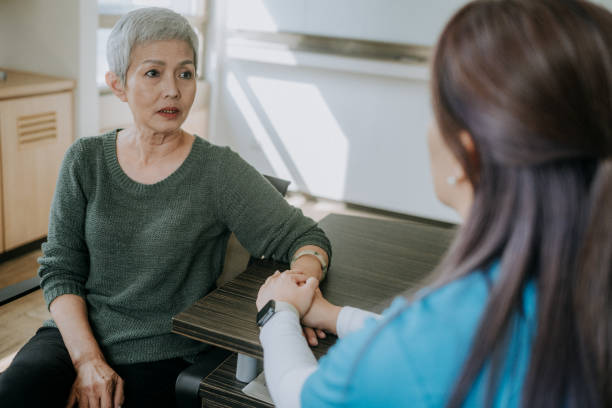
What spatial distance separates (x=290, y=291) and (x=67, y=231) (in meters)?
0.64

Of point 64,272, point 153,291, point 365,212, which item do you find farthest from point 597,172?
point 365,212

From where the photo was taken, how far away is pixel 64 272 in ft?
4.68

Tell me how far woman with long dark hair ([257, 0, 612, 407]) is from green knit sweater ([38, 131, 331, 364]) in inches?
29.6

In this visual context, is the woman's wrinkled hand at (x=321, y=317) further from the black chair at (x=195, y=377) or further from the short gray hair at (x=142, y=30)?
the short gray hair at (x=142, y=30)

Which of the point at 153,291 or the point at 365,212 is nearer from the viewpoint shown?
the point at 153,291

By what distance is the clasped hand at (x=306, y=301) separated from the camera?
110cm

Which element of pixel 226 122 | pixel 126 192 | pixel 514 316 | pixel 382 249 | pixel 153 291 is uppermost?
pixel 514 316

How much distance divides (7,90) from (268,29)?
83.9 inches

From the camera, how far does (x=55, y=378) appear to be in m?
1.25

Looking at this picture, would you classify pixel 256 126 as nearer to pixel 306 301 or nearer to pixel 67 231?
pixel 67 231

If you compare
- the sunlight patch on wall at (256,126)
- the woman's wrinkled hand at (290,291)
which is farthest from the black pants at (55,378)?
the sunlight patch on wall at (256,126)

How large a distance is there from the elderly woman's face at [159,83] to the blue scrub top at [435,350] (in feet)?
3.14

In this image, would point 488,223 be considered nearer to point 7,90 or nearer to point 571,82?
point 571,82

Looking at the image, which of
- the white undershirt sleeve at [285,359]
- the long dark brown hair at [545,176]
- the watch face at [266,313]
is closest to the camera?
the long dark brown hair at [545,176]
